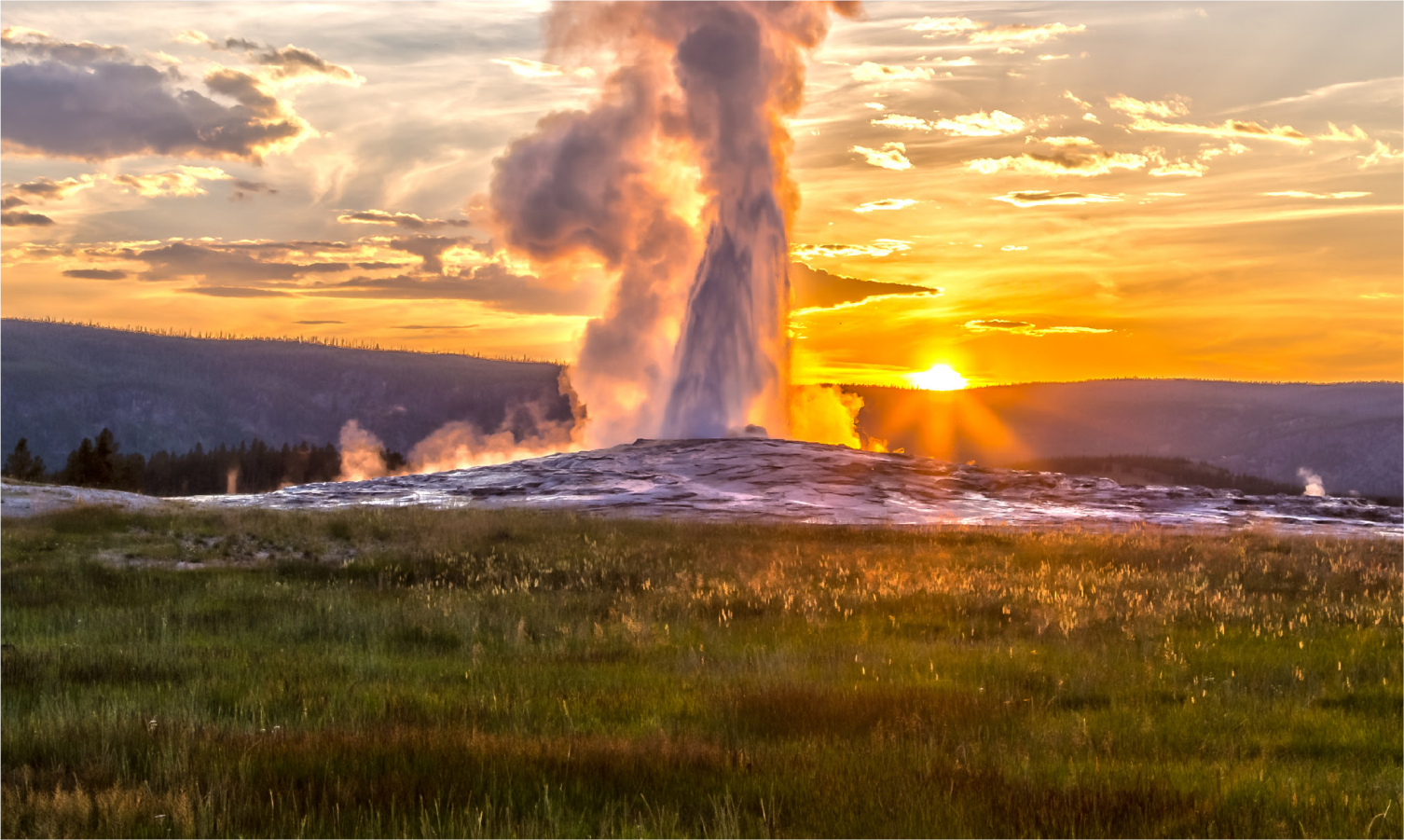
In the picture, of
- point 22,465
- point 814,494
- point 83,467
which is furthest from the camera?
point 22,465

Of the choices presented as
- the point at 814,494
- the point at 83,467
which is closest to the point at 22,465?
the point at 83,467

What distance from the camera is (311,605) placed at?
1425cm

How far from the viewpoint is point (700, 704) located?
794 centimetres

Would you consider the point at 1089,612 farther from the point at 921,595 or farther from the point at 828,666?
the point at 828,666

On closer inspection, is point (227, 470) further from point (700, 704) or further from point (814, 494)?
point (700, 704)

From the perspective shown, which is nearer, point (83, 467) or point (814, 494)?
point (814, 494)

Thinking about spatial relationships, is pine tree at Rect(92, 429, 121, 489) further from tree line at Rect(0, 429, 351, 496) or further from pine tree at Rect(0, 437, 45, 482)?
tree line at Rect(0, 429, 351, 496)

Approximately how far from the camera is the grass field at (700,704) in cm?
534

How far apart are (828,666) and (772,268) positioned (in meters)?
61.8

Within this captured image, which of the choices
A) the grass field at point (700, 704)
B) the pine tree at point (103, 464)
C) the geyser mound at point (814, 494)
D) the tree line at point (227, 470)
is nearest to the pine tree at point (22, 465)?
the pine tree at point (103, 464)

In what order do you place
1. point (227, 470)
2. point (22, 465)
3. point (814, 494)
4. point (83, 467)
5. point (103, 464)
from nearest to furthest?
1. point (814, 494)
2. point (83, 467)
3. point (103, 464)
4. point (22, 465)
5. point (227, 470)

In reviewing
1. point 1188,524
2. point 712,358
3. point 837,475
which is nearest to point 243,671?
point 1188,524

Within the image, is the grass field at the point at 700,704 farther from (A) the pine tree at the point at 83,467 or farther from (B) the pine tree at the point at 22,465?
(B) the pine tree at the point at 22,465

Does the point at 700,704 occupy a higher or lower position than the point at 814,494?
lower
